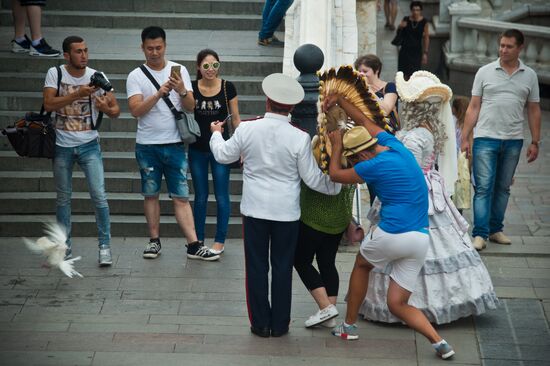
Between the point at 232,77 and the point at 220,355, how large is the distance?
5.06 metres


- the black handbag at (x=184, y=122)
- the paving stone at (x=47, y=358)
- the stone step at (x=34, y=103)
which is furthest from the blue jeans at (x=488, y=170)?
the paving stone at (x=47, y=358)

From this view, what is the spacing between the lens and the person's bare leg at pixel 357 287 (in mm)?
7555

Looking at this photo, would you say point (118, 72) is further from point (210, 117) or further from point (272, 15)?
point (210, 117)

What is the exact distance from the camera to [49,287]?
875cm

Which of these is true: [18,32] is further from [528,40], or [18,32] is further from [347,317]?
[528,40]

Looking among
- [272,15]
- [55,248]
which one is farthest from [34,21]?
[55,248]

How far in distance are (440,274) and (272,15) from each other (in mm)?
5370

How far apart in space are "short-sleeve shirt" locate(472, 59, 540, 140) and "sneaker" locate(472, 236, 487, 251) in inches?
36.8

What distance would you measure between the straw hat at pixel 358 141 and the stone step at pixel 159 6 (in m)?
7.08

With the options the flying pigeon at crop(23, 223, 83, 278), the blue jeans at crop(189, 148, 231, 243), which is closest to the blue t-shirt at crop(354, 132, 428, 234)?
the blue jeans at crop(189, 148, 231, 243)

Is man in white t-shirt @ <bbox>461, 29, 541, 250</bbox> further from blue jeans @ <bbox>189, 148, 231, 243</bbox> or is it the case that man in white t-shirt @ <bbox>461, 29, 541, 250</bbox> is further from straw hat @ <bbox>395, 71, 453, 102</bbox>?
blue jeans @ <bbox>189, 148, 231, 243</bbox>

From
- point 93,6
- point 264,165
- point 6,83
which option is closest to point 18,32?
point 6,83

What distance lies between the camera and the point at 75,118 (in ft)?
29.6

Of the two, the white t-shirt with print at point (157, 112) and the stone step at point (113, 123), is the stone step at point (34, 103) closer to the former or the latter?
the stone step at point (113, 123)
